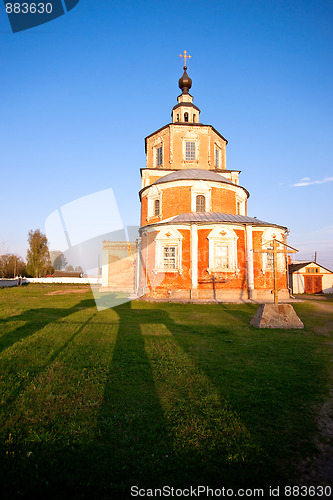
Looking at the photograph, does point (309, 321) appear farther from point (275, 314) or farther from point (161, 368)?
point (161, 368)

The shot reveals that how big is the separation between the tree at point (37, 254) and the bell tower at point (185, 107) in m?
39.2

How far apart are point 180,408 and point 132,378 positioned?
1.40 meters

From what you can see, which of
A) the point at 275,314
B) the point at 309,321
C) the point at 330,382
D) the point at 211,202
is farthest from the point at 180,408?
the point at 211,202

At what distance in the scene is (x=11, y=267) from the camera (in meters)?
57.9

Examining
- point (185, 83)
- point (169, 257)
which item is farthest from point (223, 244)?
point (185, 83)

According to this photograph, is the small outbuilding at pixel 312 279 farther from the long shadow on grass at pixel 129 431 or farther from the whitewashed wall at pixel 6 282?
the whitewashed wall at pixel 6 282

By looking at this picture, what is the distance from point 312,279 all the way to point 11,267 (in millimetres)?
55282

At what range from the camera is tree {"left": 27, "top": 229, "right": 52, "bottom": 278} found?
185ft

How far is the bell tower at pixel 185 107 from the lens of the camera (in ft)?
104

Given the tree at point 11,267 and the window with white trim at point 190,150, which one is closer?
the window with white trim at point 190,150

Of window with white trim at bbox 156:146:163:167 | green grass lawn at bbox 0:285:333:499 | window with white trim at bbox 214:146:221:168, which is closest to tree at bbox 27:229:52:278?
window with white trim at bbox 156:146:163:167

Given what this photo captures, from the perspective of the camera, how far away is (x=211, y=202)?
76.5ft

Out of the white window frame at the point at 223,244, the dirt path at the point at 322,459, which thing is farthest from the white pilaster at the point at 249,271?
the dirt path at the point at 322,459

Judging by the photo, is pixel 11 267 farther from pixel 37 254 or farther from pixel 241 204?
pixel 241 204
